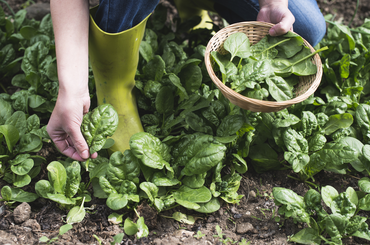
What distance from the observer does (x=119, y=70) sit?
4.30 feet

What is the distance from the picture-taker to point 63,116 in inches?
39.5

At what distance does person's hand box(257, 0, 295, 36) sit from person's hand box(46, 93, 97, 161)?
838 mm

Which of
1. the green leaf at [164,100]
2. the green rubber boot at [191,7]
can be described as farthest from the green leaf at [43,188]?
the green rubber boot at [191,7]

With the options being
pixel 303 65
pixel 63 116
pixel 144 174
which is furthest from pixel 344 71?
pixel 63 116

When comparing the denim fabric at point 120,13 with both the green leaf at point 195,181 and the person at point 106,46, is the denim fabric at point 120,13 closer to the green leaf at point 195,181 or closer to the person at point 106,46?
the person at point 106,46

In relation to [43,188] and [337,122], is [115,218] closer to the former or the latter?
[43,188]

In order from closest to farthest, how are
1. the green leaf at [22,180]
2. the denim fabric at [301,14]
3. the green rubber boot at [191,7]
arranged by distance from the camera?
the green leaf at [22,180] < the denim fabric at [301,14] < the green rubber boot at [191,7]

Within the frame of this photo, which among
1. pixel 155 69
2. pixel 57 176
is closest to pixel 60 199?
pixel 57 176

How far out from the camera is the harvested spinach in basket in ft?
3.79

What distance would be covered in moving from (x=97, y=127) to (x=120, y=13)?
45 centimetres

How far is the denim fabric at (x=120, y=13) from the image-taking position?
108cm

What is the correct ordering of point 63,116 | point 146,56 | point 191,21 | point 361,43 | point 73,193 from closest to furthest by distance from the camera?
point 63,116 → point 73,193 → point 146,56 → point 361,43 → point 191,21

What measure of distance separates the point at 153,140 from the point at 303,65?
0.73m

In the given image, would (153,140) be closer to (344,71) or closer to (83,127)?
(83,127)
